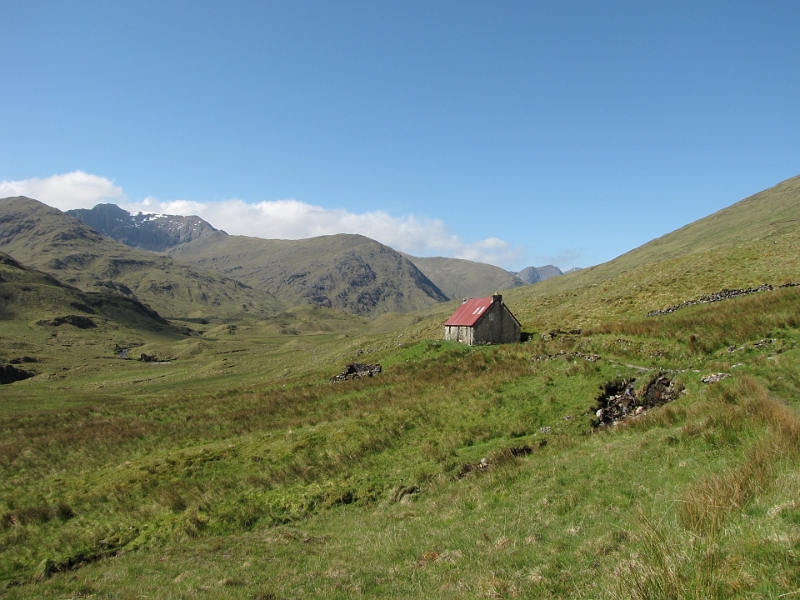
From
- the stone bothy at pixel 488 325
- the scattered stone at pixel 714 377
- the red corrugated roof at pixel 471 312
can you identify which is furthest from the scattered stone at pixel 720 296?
the scattered stone at pixel 714 377

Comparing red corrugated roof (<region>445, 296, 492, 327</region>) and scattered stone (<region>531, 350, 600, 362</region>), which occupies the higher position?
red corrugated roof (<region>445, 296, 492, 327</region>)

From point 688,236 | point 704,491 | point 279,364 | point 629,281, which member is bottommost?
point 279,364

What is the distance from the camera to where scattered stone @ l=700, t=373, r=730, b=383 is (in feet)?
66.2

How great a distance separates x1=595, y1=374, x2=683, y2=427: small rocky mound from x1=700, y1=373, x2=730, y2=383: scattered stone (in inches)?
39.4

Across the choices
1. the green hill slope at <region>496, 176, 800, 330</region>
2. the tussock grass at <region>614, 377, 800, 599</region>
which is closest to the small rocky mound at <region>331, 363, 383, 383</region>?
the green hill slope at <region>496, 176, 800, 330</region>

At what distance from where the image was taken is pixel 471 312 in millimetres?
51906

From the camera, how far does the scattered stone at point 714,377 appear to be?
20188mm

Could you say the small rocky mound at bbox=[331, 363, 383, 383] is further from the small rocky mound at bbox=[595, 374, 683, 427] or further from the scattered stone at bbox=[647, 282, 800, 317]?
the scattered stone at bbox=[647, 282, 800, 317]

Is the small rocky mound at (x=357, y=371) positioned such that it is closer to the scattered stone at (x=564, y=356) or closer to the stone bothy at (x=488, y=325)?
the stone bothy at (x=488, y=325)

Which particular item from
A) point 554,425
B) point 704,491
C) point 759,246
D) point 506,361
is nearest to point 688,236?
point 759,246

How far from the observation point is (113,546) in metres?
16.8

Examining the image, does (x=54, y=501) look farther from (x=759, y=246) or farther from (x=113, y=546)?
(x=759, y=246)

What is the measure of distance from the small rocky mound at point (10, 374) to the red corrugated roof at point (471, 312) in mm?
106486

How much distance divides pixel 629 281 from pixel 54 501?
6542cm
